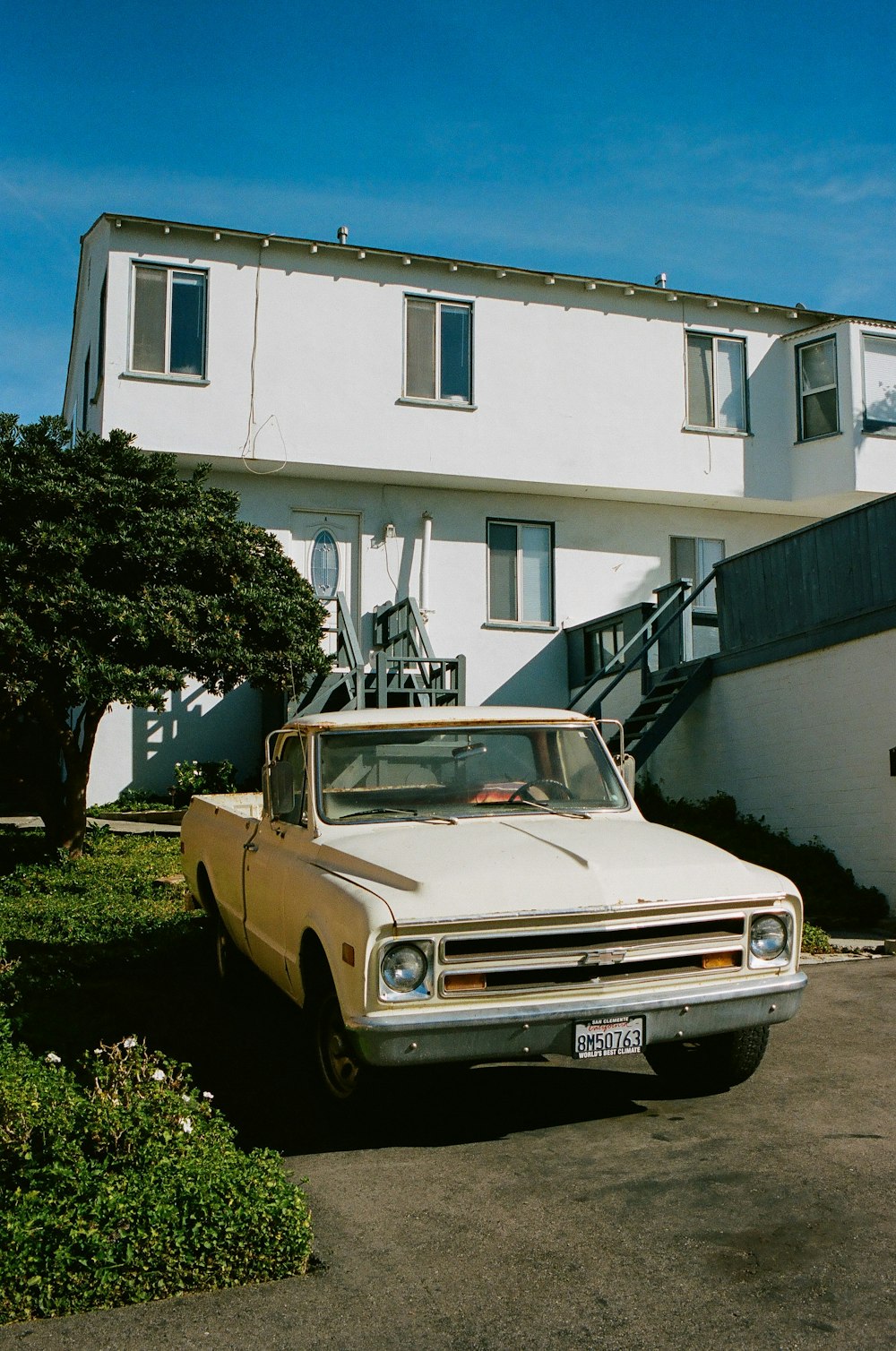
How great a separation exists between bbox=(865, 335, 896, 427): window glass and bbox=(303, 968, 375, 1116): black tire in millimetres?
16782

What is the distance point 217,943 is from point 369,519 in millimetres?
11201

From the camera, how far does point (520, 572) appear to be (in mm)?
19234

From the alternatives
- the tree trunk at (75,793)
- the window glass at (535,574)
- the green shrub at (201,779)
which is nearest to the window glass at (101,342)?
the green shrub at (201,779)

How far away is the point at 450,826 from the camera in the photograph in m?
5.88

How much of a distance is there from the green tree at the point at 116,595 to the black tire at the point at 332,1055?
639 centimetres

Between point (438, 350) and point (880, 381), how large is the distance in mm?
7234

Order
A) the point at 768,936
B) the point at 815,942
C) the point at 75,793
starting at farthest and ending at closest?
the point at 75,793
the point at 815,942
the point at 768,936

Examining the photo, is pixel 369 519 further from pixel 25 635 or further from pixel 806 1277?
pixel 806 1277

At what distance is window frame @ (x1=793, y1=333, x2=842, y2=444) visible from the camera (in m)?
19.6

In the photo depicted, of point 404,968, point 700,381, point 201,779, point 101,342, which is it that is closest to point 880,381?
point 700,381

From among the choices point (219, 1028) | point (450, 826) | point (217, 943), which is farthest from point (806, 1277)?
point (217, 943)

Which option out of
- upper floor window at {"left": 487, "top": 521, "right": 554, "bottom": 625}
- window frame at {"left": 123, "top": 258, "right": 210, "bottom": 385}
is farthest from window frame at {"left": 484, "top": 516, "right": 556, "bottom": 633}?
window frame at {"left": 123, "top": 258, "right": 210, "bottom": 385}

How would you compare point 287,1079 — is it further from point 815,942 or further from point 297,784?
point 815,942

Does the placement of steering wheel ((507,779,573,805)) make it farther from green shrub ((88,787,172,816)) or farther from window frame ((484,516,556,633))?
window frame ((484,516,556,633))
